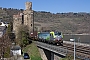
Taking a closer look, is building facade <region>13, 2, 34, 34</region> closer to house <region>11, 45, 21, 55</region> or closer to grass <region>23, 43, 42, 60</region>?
grass <region>23, 43, 42, 60</region>

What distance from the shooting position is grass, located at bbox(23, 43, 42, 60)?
4449 centimetres

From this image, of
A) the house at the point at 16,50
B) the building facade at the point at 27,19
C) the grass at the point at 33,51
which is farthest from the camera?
the building facade at the point at 27,19

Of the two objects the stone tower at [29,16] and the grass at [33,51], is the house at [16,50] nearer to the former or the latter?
the grass at [33,51]

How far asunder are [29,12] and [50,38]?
2323cm

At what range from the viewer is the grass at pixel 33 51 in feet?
146

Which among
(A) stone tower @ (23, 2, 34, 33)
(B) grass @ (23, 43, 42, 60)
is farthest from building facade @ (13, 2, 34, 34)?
(B) grass @ (23, 43, 42, 60)

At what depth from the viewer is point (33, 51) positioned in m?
48.2

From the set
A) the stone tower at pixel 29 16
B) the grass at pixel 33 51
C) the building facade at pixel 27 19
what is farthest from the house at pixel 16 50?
the stone tower at pixel 29 16

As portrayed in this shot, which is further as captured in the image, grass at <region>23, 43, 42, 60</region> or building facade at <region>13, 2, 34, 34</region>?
building facade at <region>13, 2, 34, 34</region>

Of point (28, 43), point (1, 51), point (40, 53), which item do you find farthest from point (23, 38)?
point (1, 51)

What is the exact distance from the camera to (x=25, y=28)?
5944 cm

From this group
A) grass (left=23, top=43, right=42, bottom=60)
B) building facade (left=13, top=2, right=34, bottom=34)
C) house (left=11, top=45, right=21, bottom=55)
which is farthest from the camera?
building facade (left=13, top=2, right=34, bottom=34)

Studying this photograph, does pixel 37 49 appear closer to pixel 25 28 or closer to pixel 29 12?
pixel 25 28

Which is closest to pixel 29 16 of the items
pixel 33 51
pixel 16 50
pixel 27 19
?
pixel 27 19
